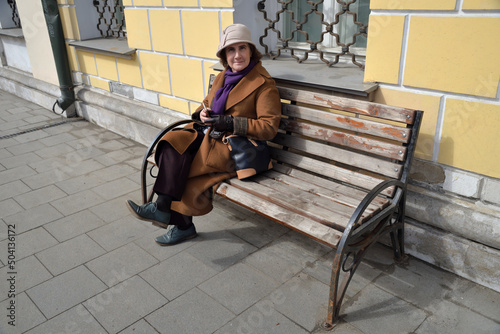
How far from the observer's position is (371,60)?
9.10 feet

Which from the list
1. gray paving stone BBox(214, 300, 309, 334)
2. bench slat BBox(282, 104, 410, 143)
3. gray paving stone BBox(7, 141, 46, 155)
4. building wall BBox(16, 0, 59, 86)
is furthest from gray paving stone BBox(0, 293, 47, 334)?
building wall BBox(16, 0, 59, 86)

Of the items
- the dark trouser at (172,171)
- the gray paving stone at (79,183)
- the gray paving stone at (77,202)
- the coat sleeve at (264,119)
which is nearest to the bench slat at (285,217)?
the dark trouser at (172,171)

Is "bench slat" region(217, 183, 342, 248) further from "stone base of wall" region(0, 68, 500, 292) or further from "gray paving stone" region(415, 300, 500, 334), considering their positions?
"stone base of wall" region(0, 68, 500, 292)

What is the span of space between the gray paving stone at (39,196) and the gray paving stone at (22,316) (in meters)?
1.29

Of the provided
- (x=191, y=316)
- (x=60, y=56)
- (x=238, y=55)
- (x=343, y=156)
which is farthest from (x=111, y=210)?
(x=60, y=56)

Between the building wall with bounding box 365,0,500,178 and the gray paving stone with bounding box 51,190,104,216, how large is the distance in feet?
8.11

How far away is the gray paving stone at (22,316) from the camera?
2318mm

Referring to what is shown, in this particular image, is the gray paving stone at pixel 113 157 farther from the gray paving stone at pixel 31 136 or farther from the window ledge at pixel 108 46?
the gray paving stone at pixel 31 136

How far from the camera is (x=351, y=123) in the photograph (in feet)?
8.82

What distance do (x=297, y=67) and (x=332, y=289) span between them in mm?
1826

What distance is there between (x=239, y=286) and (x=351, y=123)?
3.96 ft

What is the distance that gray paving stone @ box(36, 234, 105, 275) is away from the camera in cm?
285

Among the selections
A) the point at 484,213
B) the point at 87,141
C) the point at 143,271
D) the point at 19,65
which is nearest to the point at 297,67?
the point at 484,213

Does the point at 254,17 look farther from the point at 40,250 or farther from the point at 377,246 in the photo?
the point at 40,250
